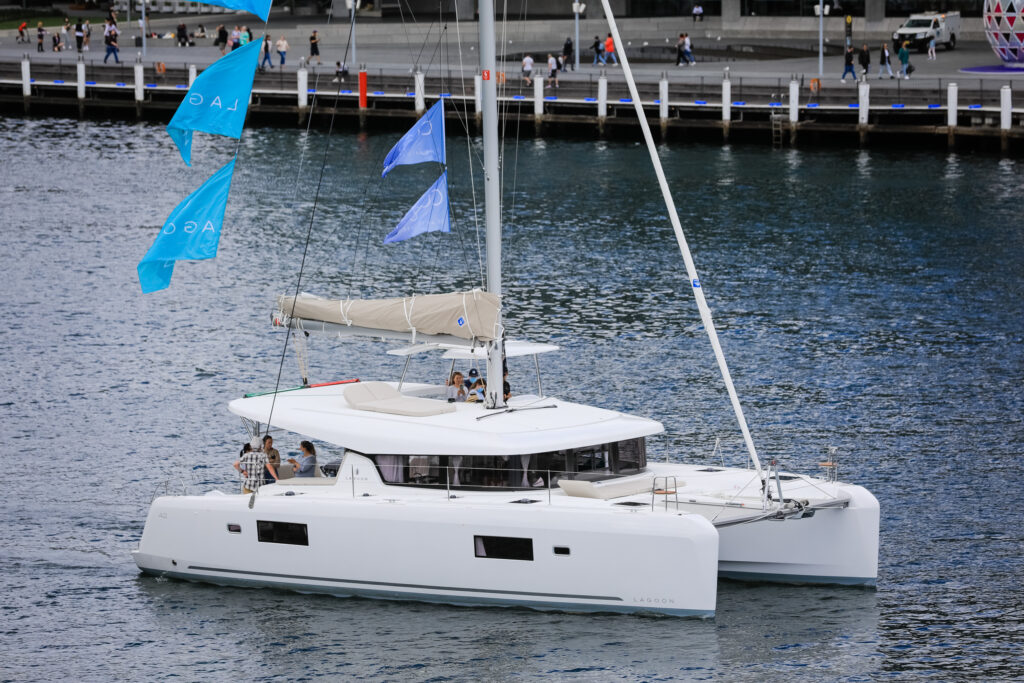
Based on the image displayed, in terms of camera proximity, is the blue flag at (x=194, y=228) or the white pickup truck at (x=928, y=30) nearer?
the blue flag at (x=194, y=228)

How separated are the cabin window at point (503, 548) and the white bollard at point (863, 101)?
54.9m

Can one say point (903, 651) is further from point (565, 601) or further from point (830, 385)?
point (830, 385)

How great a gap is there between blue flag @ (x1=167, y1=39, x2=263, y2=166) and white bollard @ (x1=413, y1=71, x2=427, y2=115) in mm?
53968

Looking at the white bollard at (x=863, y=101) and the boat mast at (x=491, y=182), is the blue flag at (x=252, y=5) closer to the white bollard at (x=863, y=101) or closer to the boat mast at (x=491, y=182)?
the boat mast at (x=491, y=182)

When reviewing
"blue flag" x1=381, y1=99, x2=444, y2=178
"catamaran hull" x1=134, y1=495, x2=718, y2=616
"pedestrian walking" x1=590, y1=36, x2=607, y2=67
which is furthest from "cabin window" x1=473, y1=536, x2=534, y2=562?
"pedestrian walking" x1=590, y1=36, x2=607, y2=67

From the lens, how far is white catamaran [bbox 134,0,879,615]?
82.0ft

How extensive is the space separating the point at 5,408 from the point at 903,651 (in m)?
23.3

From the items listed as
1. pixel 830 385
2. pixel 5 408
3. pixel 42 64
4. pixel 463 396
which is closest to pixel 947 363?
pixel 830 385

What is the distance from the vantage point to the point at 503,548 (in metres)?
25.3

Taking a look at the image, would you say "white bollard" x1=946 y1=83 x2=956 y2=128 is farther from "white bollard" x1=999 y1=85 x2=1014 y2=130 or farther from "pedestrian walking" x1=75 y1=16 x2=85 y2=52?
"pedestrian walking" x1=75 y1=16 x2=85 y2=52

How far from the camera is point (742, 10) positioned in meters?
108

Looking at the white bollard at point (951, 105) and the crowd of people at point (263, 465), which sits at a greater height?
the white bollard at point (951, 105)

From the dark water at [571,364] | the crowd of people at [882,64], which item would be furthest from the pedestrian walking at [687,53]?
the dark water at [571,364]

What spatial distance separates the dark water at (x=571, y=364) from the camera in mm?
25188
